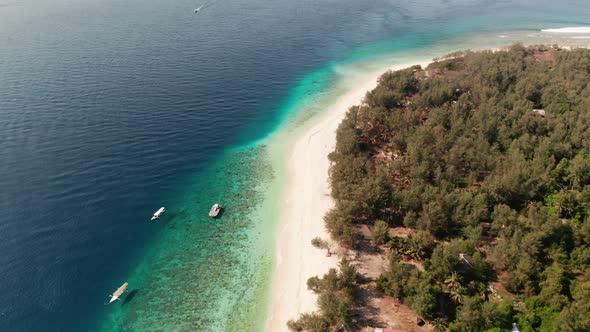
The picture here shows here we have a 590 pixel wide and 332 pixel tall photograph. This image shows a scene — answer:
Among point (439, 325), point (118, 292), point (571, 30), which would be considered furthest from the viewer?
point (571, 30)

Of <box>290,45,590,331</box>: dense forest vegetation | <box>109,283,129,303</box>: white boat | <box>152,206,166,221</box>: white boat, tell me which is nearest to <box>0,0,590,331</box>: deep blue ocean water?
<box>152,206,166,221</box>: white boat

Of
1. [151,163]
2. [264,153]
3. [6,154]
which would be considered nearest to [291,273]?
[264,153]

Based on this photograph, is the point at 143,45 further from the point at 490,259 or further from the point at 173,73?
the point at 490,259

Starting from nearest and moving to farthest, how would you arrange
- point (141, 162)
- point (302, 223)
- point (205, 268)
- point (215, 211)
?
point (205, 268) < point (302, 223) < point (215, 211) < point (141, 162)

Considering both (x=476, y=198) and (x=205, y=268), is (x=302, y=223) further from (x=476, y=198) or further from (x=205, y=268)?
(x=476, y=198)

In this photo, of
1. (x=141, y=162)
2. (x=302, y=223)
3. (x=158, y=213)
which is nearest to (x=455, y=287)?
(x=302, y=223)

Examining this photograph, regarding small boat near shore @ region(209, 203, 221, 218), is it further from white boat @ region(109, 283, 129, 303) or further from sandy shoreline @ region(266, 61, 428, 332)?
white boat @ region(109, 283, 129, 303)

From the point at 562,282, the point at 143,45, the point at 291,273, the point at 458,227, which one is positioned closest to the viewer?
the point at 562,282
